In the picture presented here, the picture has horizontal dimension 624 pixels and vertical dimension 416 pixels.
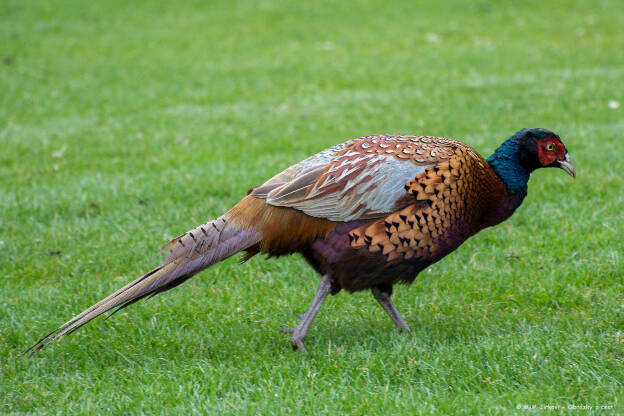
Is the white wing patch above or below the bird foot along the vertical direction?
above

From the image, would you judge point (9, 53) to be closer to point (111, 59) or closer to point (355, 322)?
point (111, 59)

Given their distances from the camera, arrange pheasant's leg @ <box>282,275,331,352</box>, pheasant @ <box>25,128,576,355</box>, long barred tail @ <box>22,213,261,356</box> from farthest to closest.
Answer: pheasant's leg @ <box>282,275,331,352</box>, pheasant @ <box>25,128,576,355</box>, long barred tail @ <box>22,213,261,356</box>

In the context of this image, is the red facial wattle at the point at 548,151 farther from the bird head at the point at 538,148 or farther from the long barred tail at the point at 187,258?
the long barred tail at the point at 187,258

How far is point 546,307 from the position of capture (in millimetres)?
4352

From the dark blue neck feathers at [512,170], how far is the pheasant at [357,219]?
97mm

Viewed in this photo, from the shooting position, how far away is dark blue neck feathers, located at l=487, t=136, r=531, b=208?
410 centimetres

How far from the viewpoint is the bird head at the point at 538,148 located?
4105 millimetres

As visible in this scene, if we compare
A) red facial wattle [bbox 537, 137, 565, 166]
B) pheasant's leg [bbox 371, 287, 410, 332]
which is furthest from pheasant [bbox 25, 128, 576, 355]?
red facial wattle [bbox 537, 137, 565, 166]

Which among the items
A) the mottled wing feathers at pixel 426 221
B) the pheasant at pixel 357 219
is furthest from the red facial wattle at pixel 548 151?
the mottled wing feathers at pixel 426 221

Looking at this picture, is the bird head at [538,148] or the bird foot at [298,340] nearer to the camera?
the bird foot at [298,340]

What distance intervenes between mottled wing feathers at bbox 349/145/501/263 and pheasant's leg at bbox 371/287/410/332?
42 cm

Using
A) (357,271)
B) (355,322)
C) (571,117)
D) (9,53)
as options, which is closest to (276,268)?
(355,322)

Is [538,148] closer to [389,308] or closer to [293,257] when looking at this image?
[389,308]

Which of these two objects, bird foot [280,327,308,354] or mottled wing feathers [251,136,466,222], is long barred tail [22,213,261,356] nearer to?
mottled wing feathers [251,136,466,222]
